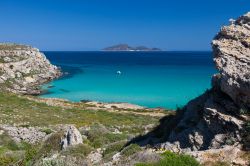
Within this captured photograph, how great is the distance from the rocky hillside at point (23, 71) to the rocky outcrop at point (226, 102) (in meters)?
73.9

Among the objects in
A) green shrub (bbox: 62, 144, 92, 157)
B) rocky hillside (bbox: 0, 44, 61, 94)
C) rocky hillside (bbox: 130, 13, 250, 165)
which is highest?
rocky hillside (bbox: 130, 13, 250, 165)

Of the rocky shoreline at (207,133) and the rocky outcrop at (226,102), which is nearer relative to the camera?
the rocky shoreline at (207,133)

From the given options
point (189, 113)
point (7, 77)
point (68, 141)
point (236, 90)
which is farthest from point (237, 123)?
point (7, 77)

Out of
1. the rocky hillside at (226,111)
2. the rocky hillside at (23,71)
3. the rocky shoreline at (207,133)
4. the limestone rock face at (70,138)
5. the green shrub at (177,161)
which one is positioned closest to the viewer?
the green shrub at (177,161)

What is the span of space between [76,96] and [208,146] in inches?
2977

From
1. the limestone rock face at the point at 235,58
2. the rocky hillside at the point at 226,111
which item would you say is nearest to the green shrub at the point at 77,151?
the rocky hillside at the point at 226,111

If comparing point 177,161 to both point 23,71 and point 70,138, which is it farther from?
point 23,71

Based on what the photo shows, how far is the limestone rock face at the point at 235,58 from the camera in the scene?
15784mm

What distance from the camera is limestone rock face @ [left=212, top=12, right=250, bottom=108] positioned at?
1578 centimetres

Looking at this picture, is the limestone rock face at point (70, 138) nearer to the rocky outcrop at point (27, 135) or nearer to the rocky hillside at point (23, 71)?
the rocky outcrop at point (27, 135)

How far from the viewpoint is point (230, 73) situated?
1603 cm

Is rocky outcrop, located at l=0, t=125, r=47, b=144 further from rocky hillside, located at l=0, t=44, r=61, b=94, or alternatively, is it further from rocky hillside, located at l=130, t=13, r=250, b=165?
rocky hillside, located at l=0, t=44, r=61, b=94

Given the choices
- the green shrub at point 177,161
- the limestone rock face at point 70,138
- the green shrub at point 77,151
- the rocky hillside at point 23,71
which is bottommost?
the rocky hillside at point 23,71

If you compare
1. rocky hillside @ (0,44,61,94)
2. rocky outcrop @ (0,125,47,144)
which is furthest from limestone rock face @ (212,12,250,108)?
rocky hillside @ (0,44,61,94)
